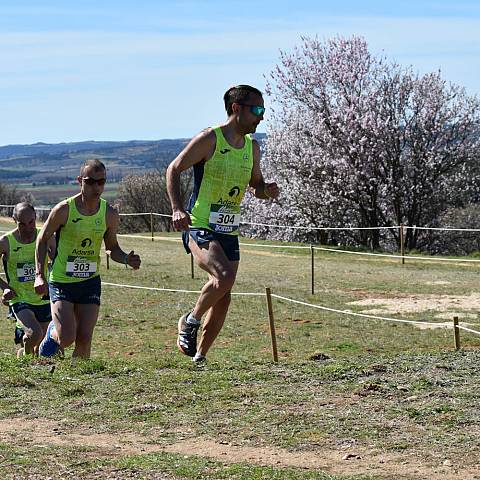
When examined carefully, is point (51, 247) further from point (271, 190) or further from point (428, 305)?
point (428, 305)

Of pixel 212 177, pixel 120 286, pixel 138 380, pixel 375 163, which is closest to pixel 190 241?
pixel 212 177

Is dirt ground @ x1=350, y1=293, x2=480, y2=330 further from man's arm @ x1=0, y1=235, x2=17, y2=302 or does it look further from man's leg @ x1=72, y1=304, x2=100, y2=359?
man's leg @ x1=72, y1=304, x2=100, y2=359

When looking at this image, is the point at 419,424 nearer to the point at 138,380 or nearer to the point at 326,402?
the point at 326,402

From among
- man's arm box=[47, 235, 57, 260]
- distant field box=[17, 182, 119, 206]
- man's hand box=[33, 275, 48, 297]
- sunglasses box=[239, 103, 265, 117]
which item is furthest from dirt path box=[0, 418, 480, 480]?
distant field box=[17, 182, 119, 206]

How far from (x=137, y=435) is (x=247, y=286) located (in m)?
16.3

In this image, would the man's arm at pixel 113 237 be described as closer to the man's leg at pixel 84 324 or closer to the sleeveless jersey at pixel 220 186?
the man's leg at pixel 84 324

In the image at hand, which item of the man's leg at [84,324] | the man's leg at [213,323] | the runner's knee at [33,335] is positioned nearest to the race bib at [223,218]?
the man's leg at [213,323]

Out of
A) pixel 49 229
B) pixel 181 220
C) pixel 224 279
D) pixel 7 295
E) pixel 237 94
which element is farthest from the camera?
pixel 7 295

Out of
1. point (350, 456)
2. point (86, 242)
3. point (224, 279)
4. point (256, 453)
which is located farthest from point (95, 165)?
point (350, 456)

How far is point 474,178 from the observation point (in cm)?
4328

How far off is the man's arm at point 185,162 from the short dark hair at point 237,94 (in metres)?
0.29

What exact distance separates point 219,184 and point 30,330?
3.31m

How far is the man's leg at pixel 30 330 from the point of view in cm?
1133

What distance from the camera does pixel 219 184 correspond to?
353 inches
